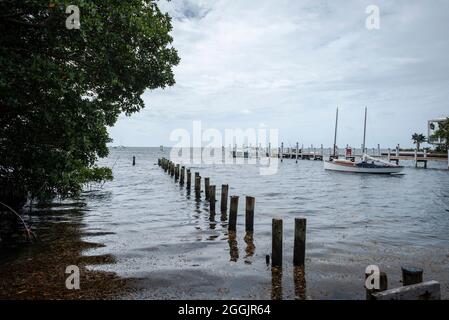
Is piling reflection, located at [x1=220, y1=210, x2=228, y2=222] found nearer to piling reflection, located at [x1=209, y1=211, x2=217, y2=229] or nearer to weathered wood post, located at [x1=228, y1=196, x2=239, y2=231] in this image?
piling reflection, located at [x1=209, y1=211, x2=217, y2=229]

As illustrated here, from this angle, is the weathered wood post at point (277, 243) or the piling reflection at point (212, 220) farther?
the piling reflection at point (212, 220)

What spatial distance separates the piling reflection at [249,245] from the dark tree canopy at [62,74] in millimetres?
5732

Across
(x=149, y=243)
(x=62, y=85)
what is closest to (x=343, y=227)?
(x=149, y=243)

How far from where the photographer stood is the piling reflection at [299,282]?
7820 millimetres

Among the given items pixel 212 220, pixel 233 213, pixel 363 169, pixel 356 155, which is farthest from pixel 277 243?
pixel 356 155

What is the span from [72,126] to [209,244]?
5.52m

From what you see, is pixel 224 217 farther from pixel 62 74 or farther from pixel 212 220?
pixel 62 74

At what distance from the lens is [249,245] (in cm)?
1188

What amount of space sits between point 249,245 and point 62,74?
24.4 ft

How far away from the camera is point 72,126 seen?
989cm

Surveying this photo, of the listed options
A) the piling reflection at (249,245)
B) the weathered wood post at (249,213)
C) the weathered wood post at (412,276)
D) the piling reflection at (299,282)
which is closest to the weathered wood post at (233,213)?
the weathered wood post at (249,213)

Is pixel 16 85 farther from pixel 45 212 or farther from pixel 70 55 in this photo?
pixel 45 212

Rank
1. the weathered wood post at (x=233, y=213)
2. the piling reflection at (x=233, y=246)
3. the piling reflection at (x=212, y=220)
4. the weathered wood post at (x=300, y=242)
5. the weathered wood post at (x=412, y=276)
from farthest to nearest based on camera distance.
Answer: the piling reflection at (x=212, y=220), the weathered wood post at (x=233, y=213), the piling reflection at (x=233, y=246), the weathered wood post at (x=300, y=242), the weathered wood post at (x=412, y=276)

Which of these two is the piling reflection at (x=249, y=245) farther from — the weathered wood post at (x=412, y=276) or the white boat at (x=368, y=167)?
the white boat at (x=368, y=167)
